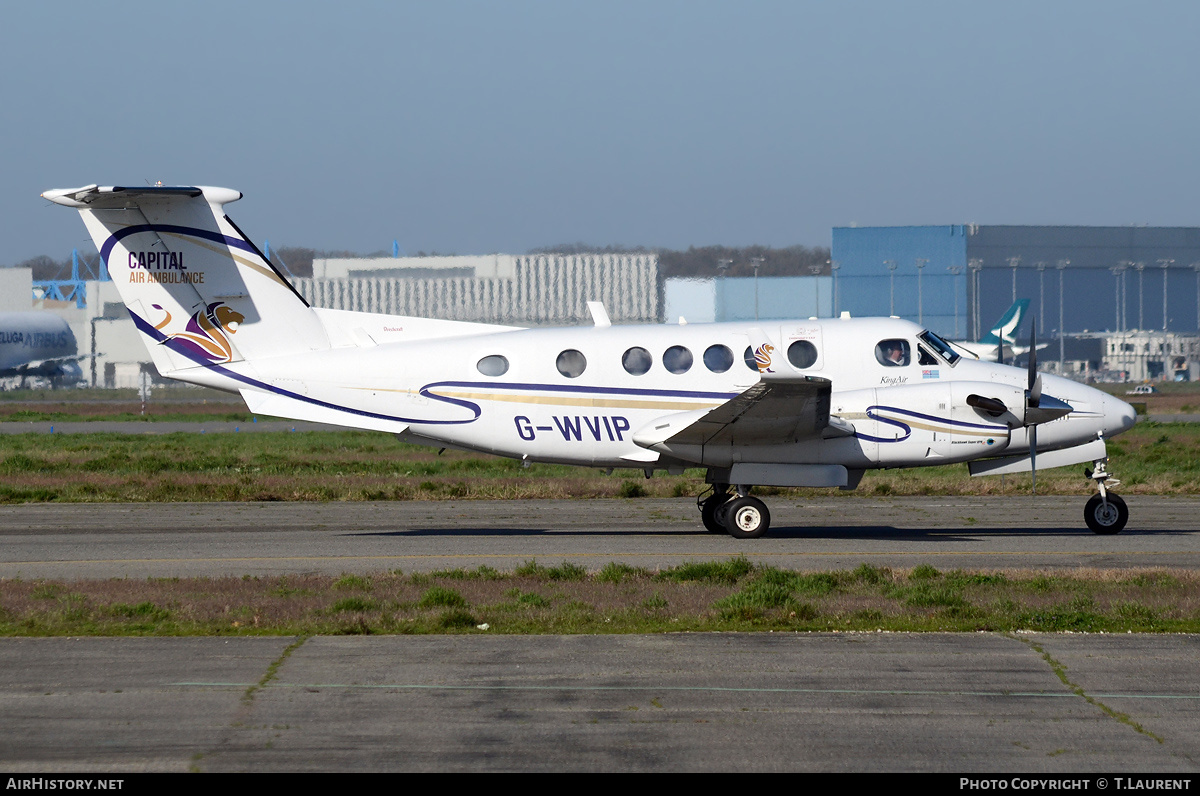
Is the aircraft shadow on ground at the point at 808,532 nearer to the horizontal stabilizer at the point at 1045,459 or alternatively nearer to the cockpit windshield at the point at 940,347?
the horizontal stabilizer at the point at 1045,459

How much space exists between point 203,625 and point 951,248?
297ft

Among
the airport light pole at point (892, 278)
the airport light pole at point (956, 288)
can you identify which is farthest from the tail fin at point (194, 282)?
the airport light pole at point (956, 288)

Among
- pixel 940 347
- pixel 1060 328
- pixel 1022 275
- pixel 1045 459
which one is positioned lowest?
pixel 1045 459

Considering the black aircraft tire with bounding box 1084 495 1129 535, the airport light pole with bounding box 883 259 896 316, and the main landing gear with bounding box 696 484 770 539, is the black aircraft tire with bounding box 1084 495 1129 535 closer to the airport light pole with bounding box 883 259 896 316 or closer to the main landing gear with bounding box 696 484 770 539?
the main landing gear with bounding box 696 484 770 539

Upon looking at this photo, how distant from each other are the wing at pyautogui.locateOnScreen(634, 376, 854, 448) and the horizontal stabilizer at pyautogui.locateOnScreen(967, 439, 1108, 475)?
2.44 m

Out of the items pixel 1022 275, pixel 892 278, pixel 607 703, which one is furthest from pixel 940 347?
pixel 1022 275

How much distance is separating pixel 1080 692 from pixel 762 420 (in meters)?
9.01

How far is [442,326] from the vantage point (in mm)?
18703

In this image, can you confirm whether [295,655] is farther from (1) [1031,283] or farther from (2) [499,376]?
(1) [1031,283]

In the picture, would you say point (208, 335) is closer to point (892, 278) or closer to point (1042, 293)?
point (892, 278)

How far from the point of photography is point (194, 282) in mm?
17812

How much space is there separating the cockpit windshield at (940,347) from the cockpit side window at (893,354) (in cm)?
35

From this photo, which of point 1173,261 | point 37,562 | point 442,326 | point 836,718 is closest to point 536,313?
point 442,326

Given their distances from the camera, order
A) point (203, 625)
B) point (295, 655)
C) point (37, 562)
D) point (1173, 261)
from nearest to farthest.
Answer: point (295, 655) < point (203, 625) < point (37, 562) < point (1173, 261)
